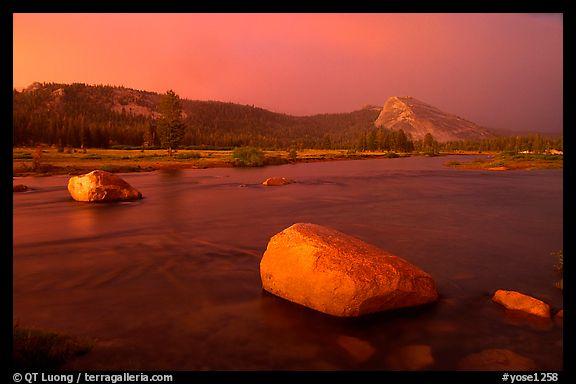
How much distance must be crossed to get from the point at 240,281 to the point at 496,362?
7.93 metres

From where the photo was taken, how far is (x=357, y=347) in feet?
28.8

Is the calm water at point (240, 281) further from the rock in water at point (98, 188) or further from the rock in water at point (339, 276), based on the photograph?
the rock in water at point (98, 188)

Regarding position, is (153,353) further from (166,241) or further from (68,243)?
(68,243)

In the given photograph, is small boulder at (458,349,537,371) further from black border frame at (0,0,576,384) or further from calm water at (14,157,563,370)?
black border frame at (0,0,576,384)

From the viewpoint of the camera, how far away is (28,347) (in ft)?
25.3

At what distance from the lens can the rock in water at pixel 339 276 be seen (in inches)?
383

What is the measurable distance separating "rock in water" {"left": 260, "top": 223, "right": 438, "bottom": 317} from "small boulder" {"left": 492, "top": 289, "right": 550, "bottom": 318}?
196 centimetres

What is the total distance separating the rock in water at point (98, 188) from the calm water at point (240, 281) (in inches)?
45.0

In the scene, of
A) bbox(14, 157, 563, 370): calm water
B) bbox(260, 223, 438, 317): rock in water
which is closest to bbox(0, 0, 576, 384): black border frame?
bbox(14, 157, 563, 370): calm water

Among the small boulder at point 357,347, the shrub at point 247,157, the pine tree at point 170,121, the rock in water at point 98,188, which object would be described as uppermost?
the pine tree at point 170,121
